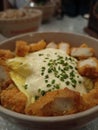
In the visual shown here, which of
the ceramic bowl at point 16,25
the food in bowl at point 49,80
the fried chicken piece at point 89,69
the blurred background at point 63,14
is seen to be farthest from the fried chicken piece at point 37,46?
the blurred background at point 63,14

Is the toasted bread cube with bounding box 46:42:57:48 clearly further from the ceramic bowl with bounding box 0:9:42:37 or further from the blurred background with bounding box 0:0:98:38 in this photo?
the blurred background with bounding box 0:0:98:38

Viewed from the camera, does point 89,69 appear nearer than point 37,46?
Yes

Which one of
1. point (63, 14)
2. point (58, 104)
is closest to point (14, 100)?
point (58, 104)

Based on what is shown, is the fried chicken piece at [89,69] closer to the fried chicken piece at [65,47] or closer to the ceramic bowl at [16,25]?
the fried chicken piece at [65,47]

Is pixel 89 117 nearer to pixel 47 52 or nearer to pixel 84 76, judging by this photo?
pixel 84 76

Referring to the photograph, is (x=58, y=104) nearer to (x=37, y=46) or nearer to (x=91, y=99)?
(x=91, y=99)

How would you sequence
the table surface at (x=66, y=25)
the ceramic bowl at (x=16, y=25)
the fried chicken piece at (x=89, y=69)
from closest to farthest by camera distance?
the fried chicken piece at (x=89, y=69), the ceramic bowl at (x=16, y=25), the table surface at (x=66, y=25)

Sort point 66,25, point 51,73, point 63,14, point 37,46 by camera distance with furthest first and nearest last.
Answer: point 63,14 → point 66,25 → point 37,46 → point 51,73
